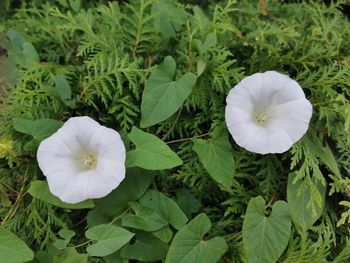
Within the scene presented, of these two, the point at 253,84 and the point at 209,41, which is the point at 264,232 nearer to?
the point at 253,84

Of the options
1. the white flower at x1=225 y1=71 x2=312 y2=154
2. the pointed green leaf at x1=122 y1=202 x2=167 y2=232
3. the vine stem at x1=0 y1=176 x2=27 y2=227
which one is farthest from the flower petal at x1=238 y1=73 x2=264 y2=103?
the vine stem at x1=0 y1=176 x2=27 y2=227

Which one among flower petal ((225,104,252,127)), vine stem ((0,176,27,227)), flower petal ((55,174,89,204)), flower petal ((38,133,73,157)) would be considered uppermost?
flower petal ((225,104,252,127))

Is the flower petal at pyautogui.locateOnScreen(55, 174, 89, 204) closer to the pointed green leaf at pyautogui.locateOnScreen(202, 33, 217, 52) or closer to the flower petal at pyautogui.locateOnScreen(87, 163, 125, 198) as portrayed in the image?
the flower petal at pyautogui.locateOnScreen(87, 163, 125, 198)

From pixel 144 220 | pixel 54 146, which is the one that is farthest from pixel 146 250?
pixel 54 146

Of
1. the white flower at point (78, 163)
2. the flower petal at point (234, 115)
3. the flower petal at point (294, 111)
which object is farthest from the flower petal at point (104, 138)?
the flower petal at point (294, 111)

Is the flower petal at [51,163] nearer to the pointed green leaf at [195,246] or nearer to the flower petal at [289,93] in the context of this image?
the pointed green leaf at [195,246]

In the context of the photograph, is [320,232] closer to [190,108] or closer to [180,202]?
[180,202]
